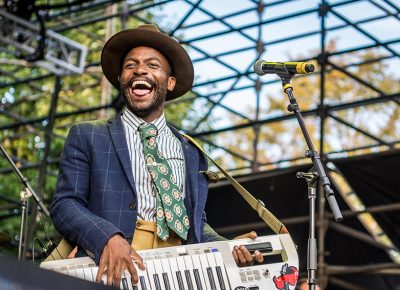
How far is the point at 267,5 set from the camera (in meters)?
11.5

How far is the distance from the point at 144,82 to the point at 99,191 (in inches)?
22.0

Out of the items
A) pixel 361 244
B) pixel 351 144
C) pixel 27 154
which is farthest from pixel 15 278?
pixel 351 144

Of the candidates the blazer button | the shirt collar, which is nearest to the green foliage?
the shirt collar

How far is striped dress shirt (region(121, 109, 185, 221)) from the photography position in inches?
160

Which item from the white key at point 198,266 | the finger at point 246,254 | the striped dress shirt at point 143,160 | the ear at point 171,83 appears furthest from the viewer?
the ear at point 171,83

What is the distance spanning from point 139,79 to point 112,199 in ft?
1.93

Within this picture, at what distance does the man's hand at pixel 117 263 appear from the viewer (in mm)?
3637

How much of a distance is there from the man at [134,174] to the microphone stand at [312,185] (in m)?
0.24

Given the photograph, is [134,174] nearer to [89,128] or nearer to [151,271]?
[89,128]

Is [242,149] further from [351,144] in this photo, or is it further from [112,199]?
[112,199]

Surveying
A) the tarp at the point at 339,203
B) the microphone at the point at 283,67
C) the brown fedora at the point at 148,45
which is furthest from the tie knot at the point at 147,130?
the tarp at the point at 339,203

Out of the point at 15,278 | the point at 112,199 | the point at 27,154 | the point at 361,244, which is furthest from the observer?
the point at 27,154

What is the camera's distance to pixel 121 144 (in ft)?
13.8

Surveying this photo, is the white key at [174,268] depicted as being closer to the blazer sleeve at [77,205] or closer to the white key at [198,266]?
the white key at [198,266]
